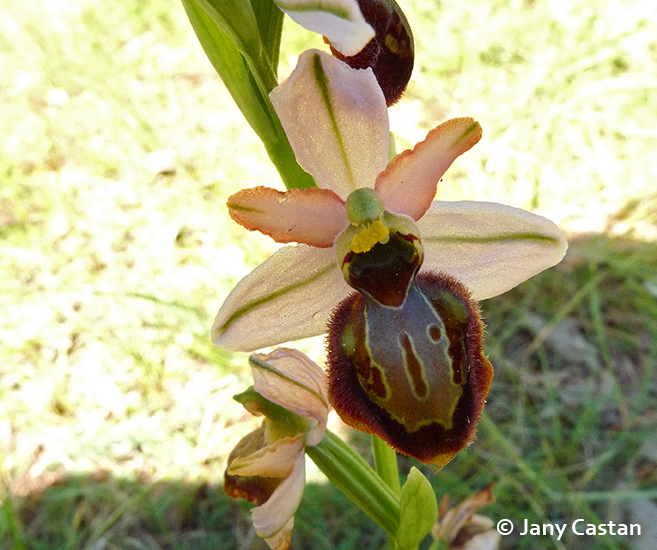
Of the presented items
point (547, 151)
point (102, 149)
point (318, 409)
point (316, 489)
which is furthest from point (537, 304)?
point (102, 149)

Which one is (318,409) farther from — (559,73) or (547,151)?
(559,73)

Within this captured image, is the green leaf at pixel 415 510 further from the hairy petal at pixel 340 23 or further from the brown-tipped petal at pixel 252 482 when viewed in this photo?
the hairy petal at pixel 340 23

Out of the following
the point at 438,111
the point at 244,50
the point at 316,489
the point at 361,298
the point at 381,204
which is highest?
the point at 244,50

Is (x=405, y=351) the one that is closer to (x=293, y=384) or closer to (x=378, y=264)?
(x=378, y=264)

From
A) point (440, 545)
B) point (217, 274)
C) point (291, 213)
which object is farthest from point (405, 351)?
point (217, 274)

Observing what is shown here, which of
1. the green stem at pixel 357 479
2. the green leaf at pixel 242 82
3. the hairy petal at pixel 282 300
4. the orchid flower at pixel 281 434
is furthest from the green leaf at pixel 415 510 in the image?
the green leaf at pixel 242 82
